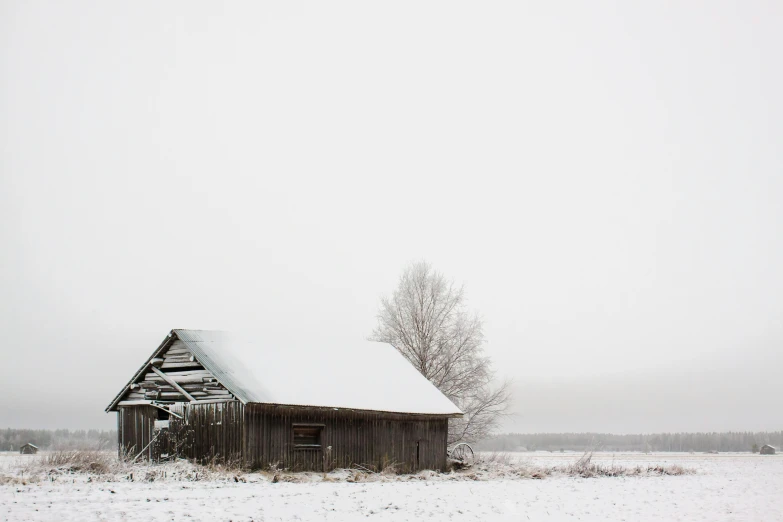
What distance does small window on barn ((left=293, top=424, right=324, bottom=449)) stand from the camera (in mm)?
28375

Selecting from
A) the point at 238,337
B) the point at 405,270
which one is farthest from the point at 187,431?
the point at 405,270

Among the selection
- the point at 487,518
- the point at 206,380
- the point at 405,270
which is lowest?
the point at 487,518

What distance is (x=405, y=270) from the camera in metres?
45.2

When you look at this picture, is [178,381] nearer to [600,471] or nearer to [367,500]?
[367,500]

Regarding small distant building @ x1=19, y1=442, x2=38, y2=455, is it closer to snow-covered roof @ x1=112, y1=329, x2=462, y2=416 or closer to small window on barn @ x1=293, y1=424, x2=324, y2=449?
snow-covered roof @ x1=112, y1=329, x2=462, y2=416

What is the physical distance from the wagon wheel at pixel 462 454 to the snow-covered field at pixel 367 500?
328 inches

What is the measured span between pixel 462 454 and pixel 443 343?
27.4 ft

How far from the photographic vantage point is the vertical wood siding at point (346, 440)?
27.0 m

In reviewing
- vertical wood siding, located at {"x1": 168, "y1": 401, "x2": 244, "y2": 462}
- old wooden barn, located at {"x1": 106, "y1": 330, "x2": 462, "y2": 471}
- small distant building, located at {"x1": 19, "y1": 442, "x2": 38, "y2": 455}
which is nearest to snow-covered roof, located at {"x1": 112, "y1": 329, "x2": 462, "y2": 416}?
old wooden barn, located at {"x1": 106, "y1": 330, "x2": 462, "y2": 471}

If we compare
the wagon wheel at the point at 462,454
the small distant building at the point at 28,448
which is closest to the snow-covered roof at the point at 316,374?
the wagon wheel at the point at 462,454

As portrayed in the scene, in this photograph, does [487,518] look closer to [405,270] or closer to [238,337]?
[238,337]

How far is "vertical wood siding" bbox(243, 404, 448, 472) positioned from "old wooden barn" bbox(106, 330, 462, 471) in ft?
0.14

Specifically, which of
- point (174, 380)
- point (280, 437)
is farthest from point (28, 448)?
point (280, 437)

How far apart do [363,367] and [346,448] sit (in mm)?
5473
